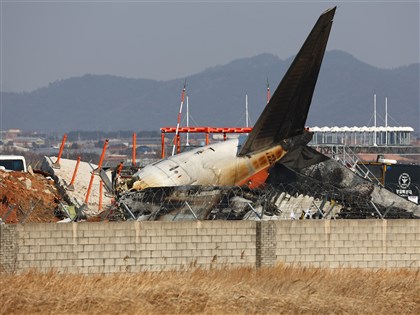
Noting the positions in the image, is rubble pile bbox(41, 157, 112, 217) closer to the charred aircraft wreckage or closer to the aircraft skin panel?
the aircraft skin panel

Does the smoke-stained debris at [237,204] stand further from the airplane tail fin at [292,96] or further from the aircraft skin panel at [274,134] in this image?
the airplane tail fin at [292,96]

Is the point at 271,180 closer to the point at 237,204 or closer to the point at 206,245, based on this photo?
the point at 237,204

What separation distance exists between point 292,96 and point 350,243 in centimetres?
1105

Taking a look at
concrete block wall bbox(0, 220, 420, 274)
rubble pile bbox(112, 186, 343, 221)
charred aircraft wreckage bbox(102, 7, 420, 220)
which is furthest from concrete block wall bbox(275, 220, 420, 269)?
charred aircraft wreckage bbox(102, 7, 420, 220)

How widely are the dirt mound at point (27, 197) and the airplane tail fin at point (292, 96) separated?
8.46 m

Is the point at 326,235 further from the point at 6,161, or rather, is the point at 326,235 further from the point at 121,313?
the point at 6,161

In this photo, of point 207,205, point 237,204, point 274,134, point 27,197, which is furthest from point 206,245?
point 27,197

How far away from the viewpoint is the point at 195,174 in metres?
49.5

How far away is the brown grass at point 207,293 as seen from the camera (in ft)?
112

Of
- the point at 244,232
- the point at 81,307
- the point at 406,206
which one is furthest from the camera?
the point at 406,206

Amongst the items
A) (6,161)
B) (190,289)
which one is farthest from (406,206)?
(6,161)

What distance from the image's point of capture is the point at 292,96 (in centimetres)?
5166

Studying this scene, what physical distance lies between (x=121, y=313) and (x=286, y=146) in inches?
780

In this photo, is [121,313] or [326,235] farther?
[326,235]
